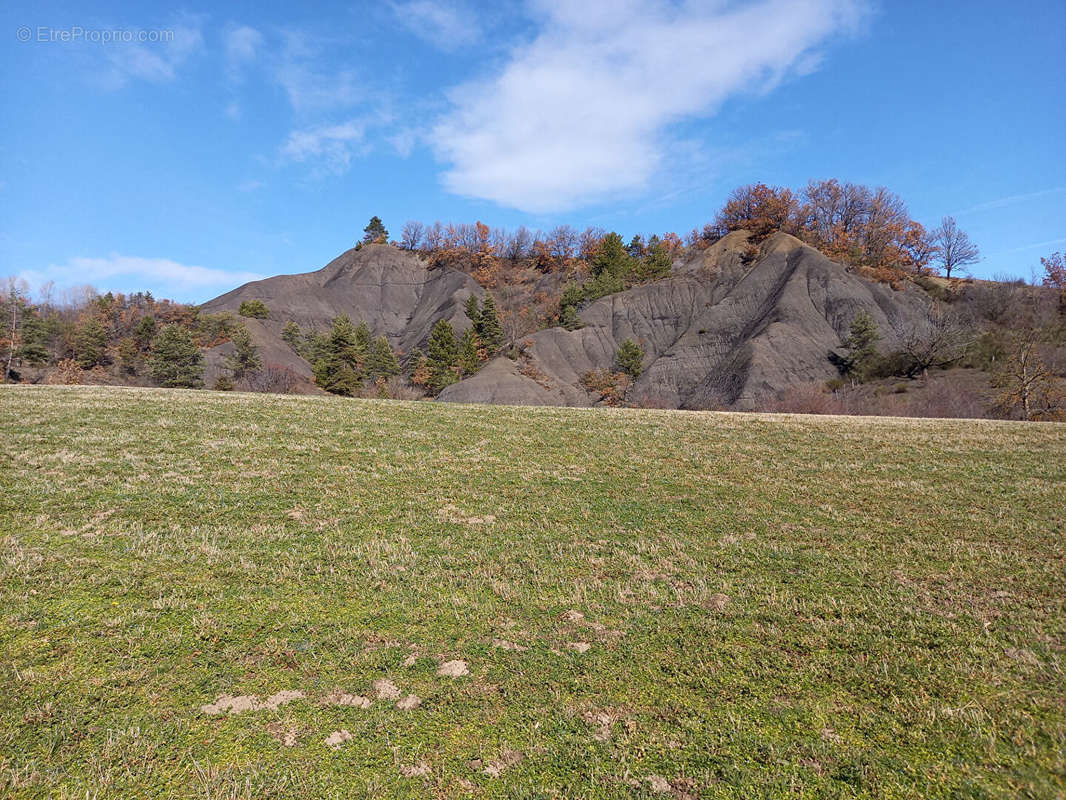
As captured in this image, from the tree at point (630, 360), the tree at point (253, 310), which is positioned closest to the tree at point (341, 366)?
the tree at point (630, 360)

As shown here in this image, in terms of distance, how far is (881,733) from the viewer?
152 inches

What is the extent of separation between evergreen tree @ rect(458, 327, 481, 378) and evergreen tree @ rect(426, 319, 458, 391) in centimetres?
110

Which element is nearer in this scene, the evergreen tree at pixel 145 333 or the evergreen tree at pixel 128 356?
the evergreen tree at pixel 128 356

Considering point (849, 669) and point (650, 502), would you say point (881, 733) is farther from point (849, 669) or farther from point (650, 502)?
point (650, 502)

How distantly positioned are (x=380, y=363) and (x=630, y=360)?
3911 cm

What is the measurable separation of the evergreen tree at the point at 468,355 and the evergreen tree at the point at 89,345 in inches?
2161

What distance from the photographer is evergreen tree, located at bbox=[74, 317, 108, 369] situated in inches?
3031

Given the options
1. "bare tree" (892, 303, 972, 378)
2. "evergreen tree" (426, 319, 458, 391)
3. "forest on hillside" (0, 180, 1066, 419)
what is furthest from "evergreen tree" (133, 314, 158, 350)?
"bare tree" (892, 303, 972, 378)

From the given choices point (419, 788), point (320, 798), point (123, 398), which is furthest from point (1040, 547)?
point (123, 398)

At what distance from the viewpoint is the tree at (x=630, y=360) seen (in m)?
80.7

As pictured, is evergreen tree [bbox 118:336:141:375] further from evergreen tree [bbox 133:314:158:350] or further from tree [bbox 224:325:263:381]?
tree [bbox 224:325:263:381]

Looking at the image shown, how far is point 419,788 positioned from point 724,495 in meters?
8.91

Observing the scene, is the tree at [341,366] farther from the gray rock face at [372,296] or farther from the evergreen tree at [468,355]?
the gray rock face at [372,296]

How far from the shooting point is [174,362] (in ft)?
210
